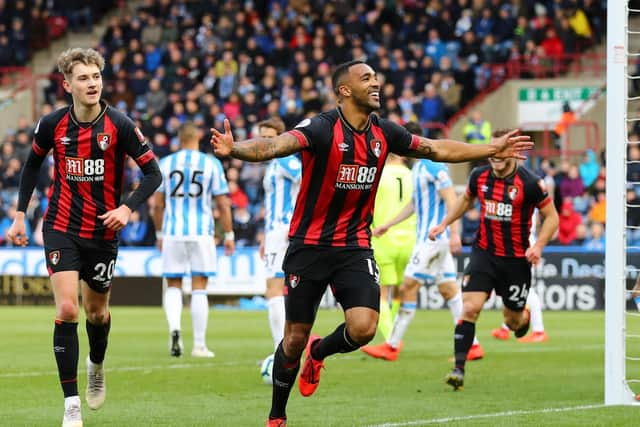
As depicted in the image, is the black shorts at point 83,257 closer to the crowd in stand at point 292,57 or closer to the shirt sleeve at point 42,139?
the shirt sleeve at point 42,139

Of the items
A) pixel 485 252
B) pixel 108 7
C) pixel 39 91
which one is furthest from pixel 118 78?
pixel 485 252

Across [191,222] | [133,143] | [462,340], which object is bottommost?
[462,340]

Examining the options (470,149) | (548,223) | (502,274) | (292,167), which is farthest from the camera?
(292,167)

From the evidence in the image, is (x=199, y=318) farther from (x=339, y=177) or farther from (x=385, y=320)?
(x=339, y=177)

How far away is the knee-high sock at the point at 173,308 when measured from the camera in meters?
13.6

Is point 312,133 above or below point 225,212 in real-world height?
above

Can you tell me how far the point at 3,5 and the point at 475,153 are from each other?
29.6 metres

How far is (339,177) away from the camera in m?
7.72

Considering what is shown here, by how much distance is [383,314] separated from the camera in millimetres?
13922

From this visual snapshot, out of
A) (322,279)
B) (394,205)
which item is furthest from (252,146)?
(394,205)

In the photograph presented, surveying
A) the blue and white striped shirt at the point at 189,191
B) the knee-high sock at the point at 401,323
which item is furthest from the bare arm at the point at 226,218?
the knee-high sock at the point at 401,323

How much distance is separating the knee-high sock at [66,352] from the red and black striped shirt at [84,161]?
24.7 inches

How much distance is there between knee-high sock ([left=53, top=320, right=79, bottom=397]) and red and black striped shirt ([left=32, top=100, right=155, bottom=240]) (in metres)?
0.63

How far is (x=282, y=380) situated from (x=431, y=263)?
6.11 metres
